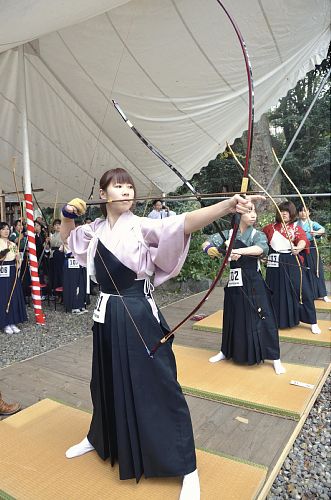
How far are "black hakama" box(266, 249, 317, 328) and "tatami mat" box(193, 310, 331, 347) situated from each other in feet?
0.35

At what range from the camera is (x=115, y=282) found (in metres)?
1.63

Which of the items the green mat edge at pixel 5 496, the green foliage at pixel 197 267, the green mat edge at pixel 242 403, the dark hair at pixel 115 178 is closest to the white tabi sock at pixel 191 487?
the green mat edge at pixel 5 496

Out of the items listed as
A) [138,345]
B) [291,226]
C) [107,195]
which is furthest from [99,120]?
[138,345]

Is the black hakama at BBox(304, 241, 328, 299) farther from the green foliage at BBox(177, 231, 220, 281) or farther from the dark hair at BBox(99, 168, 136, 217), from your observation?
the dark hair at BBox(99, 168, 136, 217)

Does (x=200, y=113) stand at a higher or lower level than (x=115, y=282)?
higher

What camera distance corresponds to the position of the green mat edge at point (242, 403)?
238cm

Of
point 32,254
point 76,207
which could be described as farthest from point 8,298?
point 76,207

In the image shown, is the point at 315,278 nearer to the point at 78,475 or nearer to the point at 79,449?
the point at 79,449

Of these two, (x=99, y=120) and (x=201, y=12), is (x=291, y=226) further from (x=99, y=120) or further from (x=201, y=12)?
(x=99, y=120)

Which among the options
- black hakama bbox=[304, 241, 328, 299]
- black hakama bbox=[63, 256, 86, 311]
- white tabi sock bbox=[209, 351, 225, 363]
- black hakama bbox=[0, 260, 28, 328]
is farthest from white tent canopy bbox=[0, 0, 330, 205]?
white tabi sock bbox=[209, 351, 225, 363]

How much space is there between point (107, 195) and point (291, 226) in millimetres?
2811

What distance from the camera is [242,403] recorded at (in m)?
2.55

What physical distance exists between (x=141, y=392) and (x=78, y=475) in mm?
579

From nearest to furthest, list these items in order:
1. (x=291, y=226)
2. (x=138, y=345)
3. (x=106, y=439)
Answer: (x=138, y=345)
(x=106, y=439)
(x=291, y=226)
